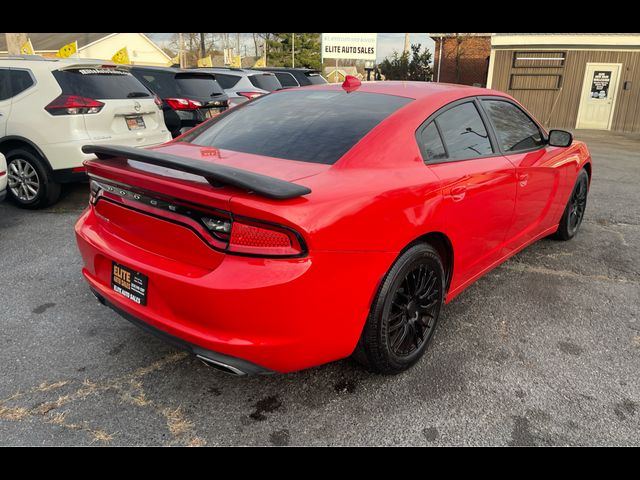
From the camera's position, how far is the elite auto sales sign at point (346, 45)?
3250 cm

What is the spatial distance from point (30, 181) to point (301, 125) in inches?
169

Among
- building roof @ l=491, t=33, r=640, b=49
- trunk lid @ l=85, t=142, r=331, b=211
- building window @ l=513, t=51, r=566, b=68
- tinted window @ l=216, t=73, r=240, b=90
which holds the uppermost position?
building roof @ l=491, t=33, r=640, b=49

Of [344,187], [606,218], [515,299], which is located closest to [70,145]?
[344,187]

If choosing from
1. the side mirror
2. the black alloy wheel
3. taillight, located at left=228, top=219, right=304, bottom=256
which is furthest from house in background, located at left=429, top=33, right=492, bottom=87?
taillight, located at left=228, top=219, right=304, bottom=256

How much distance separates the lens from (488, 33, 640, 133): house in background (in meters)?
18.2

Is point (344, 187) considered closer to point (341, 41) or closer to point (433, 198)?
point (433, 198)

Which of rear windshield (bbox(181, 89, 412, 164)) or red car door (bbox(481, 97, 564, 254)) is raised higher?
rear windshield (bbox(181, 89, 412, 164))

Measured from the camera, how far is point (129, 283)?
7.62 feet

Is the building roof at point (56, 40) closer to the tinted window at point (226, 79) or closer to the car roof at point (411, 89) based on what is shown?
the tinted window at point (226, 79)

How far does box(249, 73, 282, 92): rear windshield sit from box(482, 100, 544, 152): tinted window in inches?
289

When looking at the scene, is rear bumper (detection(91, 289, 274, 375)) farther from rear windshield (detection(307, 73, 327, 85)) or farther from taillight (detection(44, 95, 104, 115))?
rear windshield (detection(307, 73, 327, 85))

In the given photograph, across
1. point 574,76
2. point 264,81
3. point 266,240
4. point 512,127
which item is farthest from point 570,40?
point 266,240

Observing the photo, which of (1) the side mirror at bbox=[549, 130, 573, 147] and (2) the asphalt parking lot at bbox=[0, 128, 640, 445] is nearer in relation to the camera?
(2) the asphalt parking lot at bbox=[0, 128, 640, 445]

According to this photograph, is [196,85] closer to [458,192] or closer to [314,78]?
[458,192]
